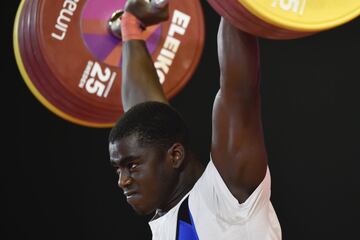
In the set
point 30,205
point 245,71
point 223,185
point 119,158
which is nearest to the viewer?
point 245,71

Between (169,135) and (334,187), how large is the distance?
236cm

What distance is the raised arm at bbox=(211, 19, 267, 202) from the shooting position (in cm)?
188

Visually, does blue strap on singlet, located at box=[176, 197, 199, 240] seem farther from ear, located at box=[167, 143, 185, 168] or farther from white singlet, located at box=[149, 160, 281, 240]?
ear, located at box=[167, 143, 185, 168]

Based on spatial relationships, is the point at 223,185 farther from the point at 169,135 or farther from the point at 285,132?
the point at 285,132

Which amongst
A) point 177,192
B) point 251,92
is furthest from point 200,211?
point 251,92

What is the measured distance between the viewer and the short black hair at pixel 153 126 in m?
2.17

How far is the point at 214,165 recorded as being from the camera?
80.0 inches

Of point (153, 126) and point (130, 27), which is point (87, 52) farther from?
point (153, 126)

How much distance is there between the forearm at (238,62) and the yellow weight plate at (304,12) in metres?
0.22

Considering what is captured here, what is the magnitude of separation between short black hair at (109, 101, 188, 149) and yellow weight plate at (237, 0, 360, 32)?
2.15 ft

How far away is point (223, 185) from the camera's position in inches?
79.0

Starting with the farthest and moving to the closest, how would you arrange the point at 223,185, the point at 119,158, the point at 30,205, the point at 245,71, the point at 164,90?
the point at 30,205 → the point at 164,90 → the point at 119,158 → the point at 223,185 → the point at 245,71

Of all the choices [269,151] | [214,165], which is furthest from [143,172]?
[269,151]

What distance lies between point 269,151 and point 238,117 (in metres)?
2.50
